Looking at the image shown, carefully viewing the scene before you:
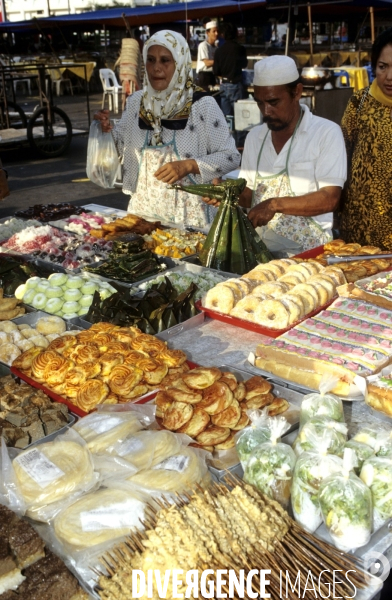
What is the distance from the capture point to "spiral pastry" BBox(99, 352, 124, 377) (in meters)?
2.27

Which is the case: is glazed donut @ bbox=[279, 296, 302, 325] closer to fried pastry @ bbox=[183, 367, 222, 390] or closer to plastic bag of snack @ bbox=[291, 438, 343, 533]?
fried pastry @ bbox=[183, 367, 222, 390]

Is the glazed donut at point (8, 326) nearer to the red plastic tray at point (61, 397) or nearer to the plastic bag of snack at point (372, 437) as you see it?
the red plastic tray at point (61, 397)

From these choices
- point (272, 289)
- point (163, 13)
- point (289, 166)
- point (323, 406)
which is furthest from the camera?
point (163, 13)

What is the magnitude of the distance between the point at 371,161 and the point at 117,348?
228 centimetres

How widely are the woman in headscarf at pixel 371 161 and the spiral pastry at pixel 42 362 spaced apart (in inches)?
95.0

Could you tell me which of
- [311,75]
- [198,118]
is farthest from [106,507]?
[311,75]

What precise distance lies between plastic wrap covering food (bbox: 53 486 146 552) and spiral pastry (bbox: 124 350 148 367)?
0.70m

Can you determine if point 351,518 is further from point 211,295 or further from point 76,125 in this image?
point 76,125

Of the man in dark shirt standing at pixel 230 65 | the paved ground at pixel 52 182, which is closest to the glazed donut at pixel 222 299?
the paved ground at pixel 52 182

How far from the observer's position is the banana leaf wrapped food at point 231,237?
3293 millimetres

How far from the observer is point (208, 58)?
14633mm

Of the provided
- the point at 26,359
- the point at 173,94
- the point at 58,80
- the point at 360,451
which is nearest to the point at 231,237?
the point at 173,94

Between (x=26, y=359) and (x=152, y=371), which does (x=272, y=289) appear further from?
(x=26, y=359)

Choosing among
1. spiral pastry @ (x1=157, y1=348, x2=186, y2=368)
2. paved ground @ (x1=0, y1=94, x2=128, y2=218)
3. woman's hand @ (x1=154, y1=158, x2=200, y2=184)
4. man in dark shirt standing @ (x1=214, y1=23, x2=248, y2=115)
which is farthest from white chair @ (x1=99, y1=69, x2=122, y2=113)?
spiral pastry @ (x1=157, y1=348, x2=186, y2=368)
